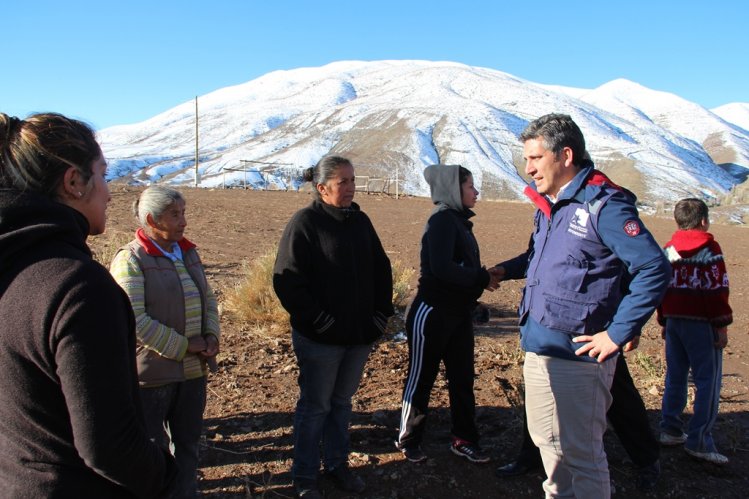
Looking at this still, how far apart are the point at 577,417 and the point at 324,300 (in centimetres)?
132

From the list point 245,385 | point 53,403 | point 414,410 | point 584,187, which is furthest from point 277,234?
point 53,403

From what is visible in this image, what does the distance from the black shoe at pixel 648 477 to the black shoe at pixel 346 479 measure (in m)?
1.52

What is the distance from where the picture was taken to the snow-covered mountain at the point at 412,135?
220ft

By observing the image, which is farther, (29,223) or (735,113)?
(735,113)

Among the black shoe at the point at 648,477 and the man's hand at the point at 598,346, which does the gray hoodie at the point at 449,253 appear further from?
the black shoe at the point at 648,477

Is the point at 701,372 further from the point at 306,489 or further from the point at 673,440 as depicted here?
the point at 306,489

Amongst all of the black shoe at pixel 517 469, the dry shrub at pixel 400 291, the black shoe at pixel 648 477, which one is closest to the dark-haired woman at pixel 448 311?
the black shoe at pixel 517 469

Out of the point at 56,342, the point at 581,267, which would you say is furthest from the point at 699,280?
the point at 56,342

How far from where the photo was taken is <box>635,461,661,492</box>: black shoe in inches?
127

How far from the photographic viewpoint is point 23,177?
4.27 ft

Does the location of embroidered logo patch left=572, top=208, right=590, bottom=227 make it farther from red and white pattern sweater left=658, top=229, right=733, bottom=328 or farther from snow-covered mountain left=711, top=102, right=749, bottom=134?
snow-covered mountain left=711, top=102, right=749, bottom=134

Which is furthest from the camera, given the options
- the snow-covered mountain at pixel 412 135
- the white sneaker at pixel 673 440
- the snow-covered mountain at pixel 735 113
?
the snow-covered mountain at pixel 735 113

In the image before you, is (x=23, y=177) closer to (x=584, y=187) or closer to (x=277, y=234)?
(x=584, y=187)

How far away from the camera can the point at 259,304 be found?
596 cm
